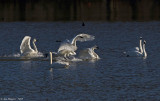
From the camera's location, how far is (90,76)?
2064 cm

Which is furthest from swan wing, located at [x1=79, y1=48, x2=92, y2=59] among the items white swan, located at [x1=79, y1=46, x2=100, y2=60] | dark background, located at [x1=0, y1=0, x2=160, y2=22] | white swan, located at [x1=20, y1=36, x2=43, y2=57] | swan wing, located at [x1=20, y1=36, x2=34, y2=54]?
dark background, located at [x1=0, y1=0, x2=160, y2=22]

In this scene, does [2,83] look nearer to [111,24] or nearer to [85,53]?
[85,53]

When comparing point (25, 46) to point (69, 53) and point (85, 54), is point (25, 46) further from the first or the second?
point (85, 54)

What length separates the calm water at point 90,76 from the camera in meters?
17.0

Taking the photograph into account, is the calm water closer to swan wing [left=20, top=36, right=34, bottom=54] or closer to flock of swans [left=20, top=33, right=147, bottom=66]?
flock of swans [left=20, top=33, right=147, bottom=66]

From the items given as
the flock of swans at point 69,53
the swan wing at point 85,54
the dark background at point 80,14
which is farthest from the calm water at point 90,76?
the dark background at point 80,14

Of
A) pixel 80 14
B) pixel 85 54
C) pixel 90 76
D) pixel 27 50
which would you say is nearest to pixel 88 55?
pixel 85 54

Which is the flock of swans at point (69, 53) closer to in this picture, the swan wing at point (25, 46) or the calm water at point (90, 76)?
the swan wing at point (25, 46)

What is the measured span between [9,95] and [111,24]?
28.5 m

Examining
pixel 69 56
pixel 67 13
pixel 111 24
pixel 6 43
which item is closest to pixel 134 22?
pixel 111 24

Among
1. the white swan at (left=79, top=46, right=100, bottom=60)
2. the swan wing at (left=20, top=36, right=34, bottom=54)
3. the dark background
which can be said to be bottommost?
the white swan at (left=79, top=46, right=100, bottom=60)

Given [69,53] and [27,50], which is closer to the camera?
[69,53]

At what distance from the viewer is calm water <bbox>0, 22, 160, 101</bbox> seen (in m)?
17.0

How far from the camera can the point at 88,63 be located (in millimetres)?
24109
